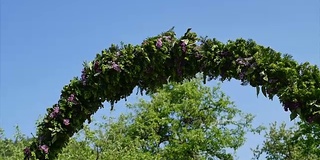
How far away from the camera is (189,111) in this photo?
3450 centimetres

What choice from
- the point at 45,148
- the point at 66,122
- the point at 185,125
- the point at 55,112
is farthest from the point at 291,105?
the point at 185,125

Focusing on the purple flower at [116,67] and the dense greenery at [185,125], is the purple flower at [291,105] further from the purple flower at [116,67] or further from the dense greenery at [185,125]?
the dense greenery at [185,125]

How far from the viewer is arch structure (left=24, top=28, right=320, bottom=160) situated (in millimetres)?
5652

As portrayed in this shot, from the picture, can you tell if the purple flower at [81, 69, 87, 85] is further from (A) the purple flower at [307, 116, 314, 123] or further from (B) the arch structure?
(A) the purple flower at [307, 116, 314, 123]

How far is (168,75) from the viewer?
6.21 m

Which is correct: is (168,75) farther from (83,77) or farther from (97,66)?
(83,77)

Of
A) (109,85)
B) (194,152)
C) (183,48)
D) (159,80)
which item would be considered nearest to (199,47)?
(183,48)

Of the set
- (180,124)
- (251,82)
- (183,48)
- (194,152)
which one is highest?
(180,124)

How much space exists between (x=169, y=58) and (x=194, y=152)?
1077 inches

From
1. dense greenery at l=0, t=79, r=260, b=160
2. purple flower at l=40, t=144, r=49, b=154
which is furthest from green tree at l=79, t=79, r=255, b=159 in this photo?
purple flower at l=40, t=144, r=49, b=154

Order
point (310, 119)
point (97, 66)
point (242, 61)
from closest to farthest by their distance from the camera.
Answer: point (310, 119)
point (242, 61)
point (97, 66)

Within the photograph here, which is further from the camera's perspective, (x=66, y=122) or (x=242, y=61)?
(x=66, y=122)

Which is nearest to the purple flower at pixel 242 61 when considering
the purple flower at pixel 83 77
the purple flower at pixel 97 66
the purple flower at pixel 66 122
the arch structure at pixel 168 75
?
the arch structure at pixel 168 75

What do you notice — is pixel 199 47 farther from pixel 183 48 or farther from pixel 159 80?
pixel 159 80
